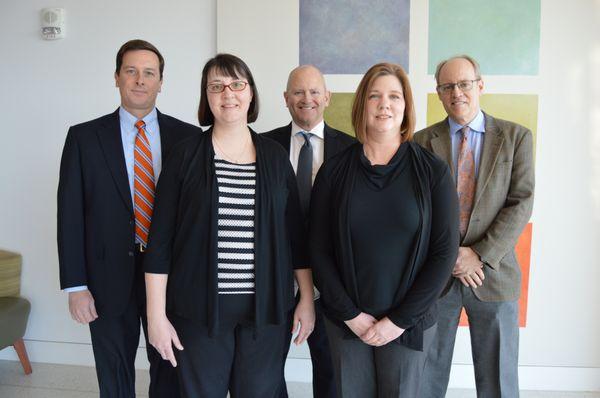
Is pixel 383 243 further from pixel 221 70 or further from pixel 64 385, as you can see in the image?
pixel 64 385

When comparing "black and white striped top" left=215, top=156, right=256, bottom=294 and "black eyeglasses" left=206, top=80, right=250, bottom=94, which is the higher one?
"black eyeglasses" left=206, top=80, right=250, bottom=94

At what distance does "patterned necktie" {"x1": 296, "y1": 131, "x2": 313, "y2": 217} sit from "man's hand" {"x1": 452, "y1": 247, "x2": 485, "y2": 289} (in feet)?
2.24

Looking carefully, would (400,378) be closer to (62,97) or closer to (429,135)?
(429,135)

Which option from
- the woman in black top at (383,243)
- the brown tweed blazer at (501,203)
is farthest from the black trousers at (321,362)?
the brown tweed blazer at (501,203)

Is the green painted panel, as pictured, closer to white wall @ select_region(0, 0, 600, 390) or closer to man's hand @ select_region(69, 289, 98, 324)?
white wall @ select_region(0, 0, 600, 390)

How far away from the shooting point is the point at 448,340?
224cm

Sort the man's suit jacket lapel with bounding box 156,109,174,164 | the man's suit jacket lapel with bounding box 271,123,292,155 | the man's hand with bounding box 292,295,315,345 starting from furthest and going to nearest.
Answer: the man's suit jacket lapel with bounding box 271,123,292,155 → the man's suit jacket lapel with bounding box 156,109,174,164 → the man's hand with bounding box 292,295,315,345

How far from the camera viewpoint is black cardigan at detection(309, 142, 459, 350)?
1.66 meters

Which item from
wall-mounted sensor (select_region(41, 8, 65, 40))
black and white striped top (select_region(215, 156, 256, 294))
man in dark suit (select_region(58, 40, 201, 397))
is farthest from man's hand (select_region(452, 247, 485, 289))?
wall-mounted sensor (select_region(41, 8, 65, 40))

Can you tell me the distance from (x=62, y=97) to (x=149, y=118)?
1.50 meters

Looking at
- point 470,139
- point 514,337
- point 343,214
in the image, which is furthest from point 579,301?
point 343,214

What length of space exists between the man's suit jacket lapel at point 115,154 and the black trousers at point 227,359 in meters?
0.60

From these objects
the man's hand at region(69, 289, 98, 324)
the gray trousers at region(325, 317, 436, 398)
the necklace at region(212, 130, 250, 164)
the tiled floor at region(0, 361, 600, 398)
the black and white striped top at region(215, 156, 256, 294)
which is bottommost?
the tiled floor at region(0, 361, 600, 398)

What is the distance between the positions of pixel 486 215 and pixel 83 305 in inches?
68.4
